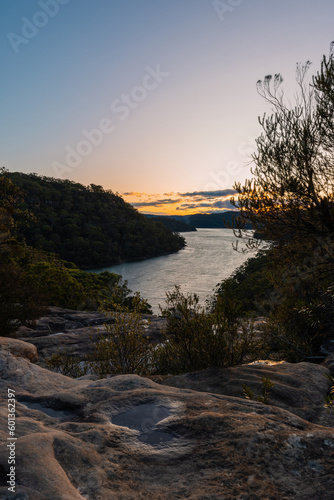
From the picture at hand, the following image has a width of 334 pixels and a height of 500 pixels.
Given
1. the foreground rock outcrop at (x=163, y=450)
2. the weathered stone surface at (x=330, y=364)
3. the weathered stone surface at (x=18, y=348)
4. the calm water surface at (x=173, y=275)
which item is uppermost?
the foreground rock outcrop at (x=163, y=450)

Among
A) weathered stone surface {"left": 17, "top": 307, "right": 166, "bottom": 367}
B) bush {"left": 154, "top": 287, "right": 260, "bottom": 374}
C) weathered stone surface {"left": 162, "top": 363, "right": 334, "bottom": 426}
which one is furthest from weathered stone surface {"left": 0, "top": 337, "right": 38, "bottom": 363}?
weathered stone surface {"left": 162, "top": 363, "right": 334, "bottom": 426}

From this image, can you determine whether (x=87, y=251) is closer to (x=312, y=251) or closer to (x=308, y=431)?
(x=312, y=251)

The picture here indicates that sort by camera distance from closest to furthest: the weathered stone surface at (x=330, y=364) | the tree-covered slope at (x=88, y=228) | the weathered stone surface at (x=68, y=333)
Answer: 1. the weathered stone surface at (x=330, y=364)
2. the weathered stone surface at (x=68, y=333)
3. the tree-covered slope at (x=88, y=228)

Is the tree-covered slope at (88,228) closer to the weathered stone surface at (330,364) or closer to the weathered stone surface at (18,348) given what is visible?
the weathered stone surface at (18,348)

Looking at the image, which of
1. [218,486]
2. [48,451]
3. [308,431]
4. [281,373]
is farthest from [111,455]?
[281,373]

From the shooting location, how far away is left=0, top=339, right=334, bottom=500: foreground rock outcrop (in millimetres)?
2025

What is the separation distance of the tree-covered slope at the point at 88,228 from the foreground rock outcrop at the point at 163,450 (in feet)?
229

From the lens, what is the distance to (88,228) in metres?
87.9

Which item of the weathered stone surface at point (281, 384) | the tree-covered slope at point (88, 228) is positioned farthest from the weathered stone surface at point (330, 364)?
the tree-covered slope at point (88, 228)

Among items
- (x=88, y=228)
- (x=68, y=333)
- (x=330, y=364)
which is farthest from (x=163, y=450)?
(x=88, y=228)

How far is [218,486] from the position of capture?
2096mm

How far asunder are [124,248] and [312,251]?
277 feet

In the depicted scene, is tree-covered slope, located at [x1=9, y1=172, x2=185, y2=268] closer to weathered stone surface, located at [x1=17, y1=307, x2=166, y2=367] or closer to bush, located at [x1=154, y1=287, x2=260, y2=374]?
weathered stone surface, located at [x1=17, y1=307, x2=166, y2=367]

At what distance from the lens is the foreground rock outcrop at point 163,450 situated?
2.03 m
